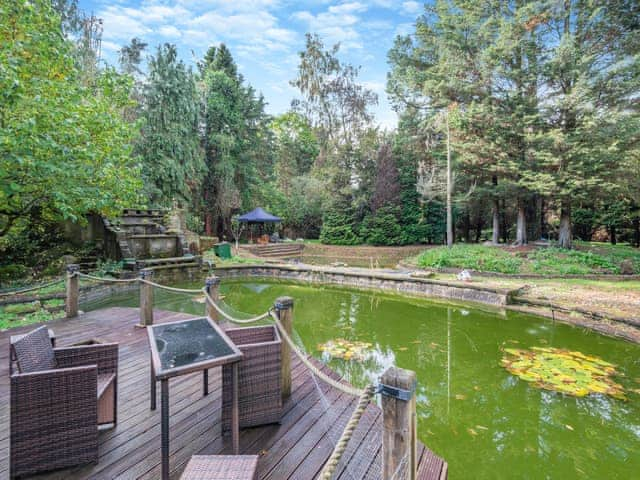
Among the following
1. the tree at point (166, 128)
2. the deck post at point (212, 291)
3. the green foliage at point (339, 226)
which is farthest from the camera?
the green foliage at point (339, 226)

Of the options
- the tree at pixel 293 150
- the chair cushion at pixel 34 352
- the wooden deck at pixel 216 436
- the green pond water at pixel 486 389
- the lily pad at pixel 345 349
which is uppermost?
the tree at pixel 293 150

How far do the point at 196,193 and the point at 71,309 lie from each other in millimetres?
12355

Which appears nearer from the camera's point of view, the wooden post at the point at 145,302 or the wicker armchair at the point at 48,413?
the wicker armchair at the point at 48,413

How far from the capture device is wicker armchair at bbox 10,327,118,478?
5.35 feet

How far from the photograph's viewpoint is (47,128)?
4562 millimetres

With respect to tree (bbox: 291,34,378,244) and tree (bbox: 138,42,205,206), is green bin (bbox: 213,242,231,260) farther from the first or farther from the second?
tree (bbox: 291,34,378,244)

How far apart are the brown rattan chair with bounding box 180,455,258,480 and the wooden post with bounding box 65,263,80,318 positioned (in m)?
4.28

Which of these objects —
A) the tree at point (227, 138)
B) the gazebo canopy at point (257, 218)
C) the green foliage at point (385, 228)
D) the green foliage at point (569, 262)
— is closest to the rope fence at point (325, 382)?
the green foliage at point (569, 262)

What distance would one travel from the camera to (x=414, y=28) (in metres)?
14.2

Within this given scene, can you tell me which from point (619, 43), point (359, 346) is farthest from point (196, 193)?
point (619, 43)

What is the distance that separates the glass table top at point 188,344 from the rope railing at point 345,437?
0.91m

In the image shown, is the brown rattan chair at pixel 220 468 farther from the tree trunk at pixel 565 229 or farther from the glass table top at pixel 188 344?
the tree trunk at pixel 565 229

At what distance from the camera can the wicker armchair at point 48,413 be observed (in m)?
1.63

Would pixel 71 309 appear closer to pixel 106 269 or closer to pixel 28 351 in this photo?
pixel 28 351
